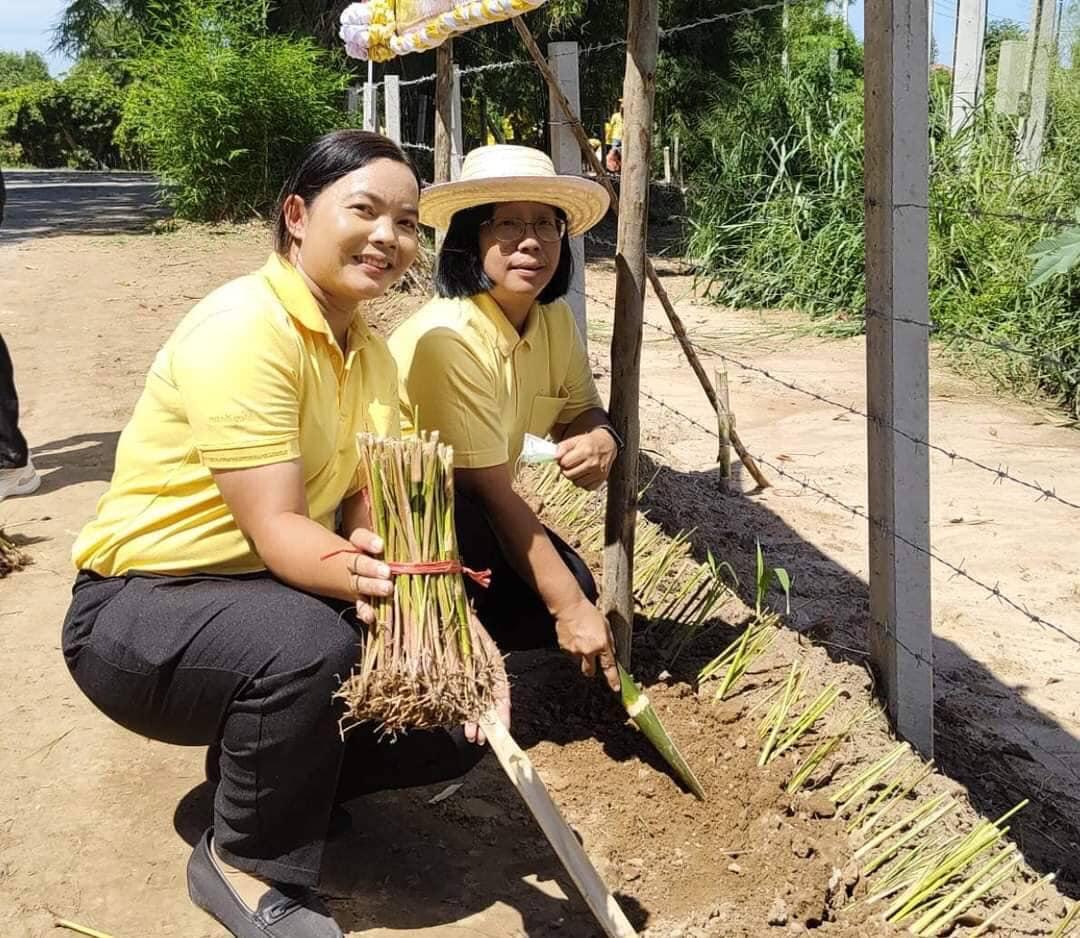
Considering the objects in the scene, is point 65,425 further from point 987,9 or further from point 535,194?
point 987,9

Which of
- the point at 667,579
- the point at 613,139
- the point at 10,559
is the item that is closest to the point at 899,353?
the point at 667,579

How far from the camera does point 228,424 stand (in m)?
Result: 1.94

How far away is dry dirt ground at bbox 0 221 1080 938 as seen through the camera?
2.26 metres

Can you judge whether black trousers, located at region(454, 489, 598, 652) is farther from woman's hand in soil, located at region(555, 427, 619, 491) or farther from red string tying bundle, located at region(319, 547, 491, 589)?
red string tying bundle, located at region(319, 547, 491, 589)

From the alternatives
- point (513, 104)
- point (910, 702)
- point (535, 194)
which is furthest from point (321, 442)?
point (513, 104)

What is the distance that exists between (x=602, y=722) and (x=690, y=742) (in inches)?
9.6

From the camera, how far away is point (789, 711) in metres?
2.80

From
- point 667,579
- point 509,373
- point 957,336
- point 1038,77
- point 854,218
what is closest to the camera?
point 509,373

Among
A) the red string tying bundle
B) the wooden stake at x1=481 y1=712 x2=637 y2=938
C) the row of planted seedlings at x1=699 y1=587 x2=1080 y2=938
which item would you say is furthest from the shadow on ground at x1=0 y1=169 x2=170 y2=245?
the wooden stake at x1=481 y1=712 x2=637 y2=938

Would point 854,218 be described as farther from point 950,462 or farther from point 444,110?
point 950,462

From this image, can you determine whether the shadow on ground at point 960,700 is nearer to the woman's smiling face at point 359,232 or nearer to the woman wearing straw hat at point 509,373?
the woman wearing straw hat at point 509,373

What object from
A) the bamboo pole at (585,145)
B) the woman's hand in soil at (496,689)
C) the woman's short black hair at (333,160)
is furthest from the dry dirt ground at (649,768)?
the woman's short black hair at (333,160)

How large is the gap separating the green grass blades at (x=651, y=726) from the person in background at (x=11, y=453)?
275 cm

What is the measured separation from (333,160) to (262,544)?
0.67m
